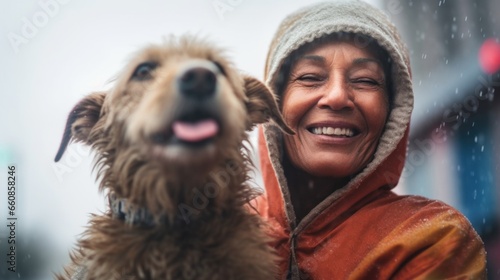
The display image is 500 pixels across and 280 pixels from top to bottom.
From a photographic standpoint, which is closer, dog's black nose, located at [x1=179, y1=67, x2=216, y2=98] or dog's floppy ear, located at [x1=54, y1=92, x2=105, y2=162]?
dog's black nose, located at [x1=179, y1=67, x2=216, y2=98]

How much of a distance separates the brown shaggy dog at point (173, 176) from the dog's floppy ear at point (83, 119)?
16 millimetres

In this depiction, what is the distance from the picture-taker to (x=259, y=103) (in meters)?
2.59

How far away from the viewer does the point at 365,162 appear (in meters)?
3.02

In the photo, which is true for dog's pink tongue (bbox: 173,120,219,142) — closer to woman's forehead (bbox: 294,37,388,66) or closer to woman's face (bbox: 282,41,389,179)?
woman's face (bbox: 282,41,389,179)

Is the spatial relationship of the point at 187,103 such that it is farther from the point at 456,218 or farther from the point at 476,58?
the point at 476,58

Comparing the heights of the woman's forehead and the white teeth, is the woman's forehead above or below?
above

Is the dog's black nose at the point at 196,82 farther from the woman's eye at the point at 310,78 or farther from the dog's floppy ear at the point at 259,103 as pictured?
the woman's eye at the point at 310,78

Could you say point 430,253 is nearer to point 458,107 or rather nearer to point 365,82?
point 365,82

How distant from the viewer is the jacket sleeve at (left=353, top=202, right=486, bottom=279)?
2.34m

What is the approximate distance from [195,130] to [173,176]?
208mm

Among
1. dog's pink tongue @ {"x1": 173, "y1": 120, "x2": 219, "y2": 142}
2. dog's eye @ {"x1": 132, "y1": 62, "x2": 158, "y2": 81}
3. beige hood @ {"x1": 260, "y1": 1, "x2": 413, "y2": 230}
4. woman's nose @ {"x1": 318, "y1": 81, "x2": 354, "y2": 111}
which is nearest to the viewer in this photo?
dog's pink tongue @ {"x1": 173, "y1": 120, "x2": 219, "y2": 142}

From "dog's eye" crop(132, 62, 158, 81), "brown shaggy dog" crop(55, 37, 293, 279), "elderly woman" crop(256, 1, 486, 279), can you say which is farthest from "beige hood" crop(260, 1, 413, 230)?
"dog's eye" crop(132, 62, 158, 81)

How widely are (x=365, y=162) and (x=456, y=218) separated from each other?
0.66m

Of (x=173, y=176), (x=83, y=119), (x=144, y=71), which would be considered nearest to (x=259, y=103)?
(x=144, y=71)
